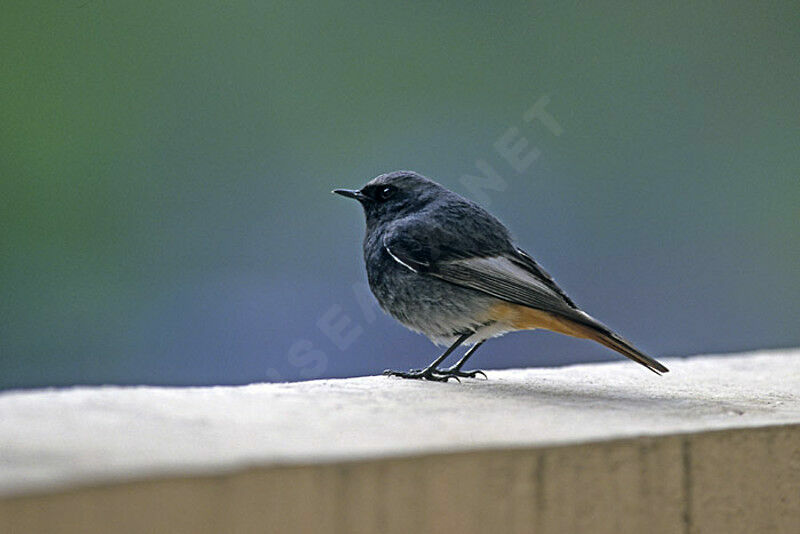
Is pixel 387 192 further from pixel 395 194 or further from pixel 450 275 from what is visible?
pixel 450 275

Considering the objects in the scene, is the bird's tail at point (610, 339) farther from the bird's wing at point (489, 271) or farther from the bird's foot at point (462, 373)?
the bird's foot at point (462, 373)

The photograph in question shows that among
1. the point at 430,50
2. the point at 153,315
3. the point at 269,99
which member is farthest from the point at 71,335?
the point at 430,50

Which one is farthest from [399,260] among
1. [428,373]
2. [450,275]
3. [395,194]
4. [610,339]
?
[610,339]

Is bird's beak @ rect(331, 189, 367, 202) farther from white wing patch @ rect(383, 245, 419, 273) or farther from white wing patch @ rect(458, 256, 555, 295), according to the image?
white wing patch @ rect(458, 256, 555, 295)

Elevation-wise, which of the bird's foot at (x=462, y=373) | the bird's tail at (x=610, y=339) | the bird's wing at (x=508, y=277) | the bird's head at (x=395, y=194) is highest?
the bird's head at (x=395, y=194)

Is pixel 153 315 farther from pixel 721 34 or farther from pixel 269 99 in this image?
pixel 721 34

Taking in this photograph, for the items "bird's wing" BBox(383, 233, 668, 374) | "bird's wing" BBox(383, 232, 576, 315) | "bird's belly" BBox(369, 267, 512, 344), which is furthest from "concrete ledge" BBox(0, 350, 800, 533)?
"bird's belly" BBox(369, 267, 512, 344)

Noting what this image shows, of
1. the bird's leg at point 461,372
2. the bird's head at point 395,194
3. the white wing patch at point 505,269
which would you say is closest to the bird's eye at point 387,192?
the bird's head at point 395,194

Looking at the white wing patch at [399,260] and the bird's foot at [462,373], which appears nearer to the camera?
the bird's foot at [462,373]
